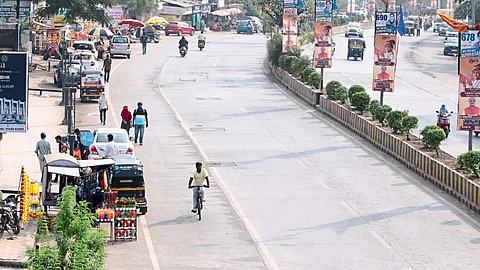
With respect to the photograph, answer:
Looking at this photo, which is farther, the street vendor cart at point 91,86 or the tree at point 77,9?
the tree at point 77,9

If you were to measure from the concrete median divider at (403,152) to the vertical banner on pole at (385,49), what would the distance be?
1.56 meters

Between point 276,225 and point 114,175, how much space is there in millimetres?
3854

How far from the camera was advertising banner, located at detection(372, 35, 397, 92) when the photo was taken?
36.3m

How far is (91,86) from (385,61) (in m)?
14.7

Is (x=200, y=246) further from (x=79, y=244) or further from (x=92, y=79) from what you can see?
(x=92, y=79)

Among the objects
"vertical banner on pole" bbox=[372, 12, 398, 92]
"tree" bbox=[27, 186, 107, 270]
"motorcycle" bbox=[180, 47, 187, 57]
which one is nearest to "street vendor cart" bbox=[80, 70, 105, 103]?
"vertical banner on pole" bbox=[372, 12, 398, 92]

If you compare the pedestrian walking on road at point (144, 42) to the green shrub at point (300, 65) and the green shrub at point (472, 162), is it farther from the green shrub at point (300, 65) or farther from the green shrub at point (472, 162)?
the green shrub at point (472, 162)

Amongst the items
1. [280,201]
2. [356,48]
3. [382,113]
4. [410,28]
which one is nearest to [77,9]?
[356,48]

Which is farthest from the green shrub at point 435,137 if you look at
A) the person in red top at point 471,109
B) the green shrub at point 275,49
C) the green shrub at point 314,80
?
the green shrub at point 275,49

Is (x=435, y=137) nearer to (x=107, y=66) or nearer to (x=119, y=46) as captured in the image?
(x=107, y=66)

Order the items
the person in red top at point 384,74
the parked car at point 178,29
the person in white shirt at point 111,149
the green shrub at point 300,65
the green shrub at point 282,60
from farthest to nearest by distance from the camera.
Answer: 1. the parked car at point 178,29
2. the green shrub at point 282,60
3. the green shrub at point 300,65
4. the person in red top at point 384,74
5. the person in white shirt at point 111,149

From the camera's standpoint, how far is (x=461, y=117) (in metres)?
27.9

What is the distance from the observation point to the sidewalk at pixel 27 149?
66.6 feet

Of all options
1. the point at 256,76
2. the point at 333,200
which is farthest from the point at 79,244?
the point at 256,76
